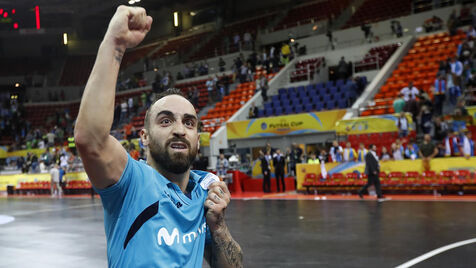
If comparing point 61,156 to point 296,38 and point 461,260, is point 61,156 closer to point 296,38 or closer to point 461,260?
point 296,38

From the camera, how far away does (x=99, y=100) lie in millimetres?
A: 1573

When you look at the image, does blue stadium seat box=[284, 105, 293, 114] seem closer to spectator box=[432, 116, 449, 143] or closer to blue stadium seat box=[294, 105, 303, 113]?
blue stadium seat box=[294, 105, 303, 113]

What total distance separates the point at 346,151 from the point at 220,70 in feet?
59.0

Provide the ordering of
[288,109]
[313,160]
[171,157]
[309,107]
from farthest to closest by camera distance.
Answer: [288,109]
[309,107]
[313,160]
[171,157]

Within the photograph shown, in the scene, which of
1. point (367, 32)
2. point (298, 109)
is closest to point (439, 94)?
point (298, 109)

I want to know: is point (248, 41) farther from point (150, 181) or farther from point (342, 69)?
point (150, 181)

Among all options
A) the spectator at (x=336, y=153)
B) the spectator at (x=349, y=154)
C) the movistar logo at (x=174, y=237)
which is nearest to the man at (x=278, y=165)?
the spectator at (x=336, y=153)

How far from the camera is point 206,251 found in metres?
2.30

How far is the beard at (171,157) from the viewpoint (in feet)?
6.54

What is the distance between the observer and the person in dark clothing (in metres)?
19.7

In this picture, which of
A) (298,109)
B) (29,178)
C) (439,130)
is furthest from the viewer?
(29,178)

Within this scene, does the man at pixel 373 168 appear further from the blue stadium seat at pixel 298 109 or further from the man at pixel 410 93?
the blue stadium seat at pixel 298 109

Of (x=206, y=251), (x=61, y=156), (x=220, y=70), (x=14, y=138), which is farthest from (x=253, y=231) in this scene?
(x=14, y=138)

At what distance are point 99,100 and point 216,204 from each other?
0.78 m
